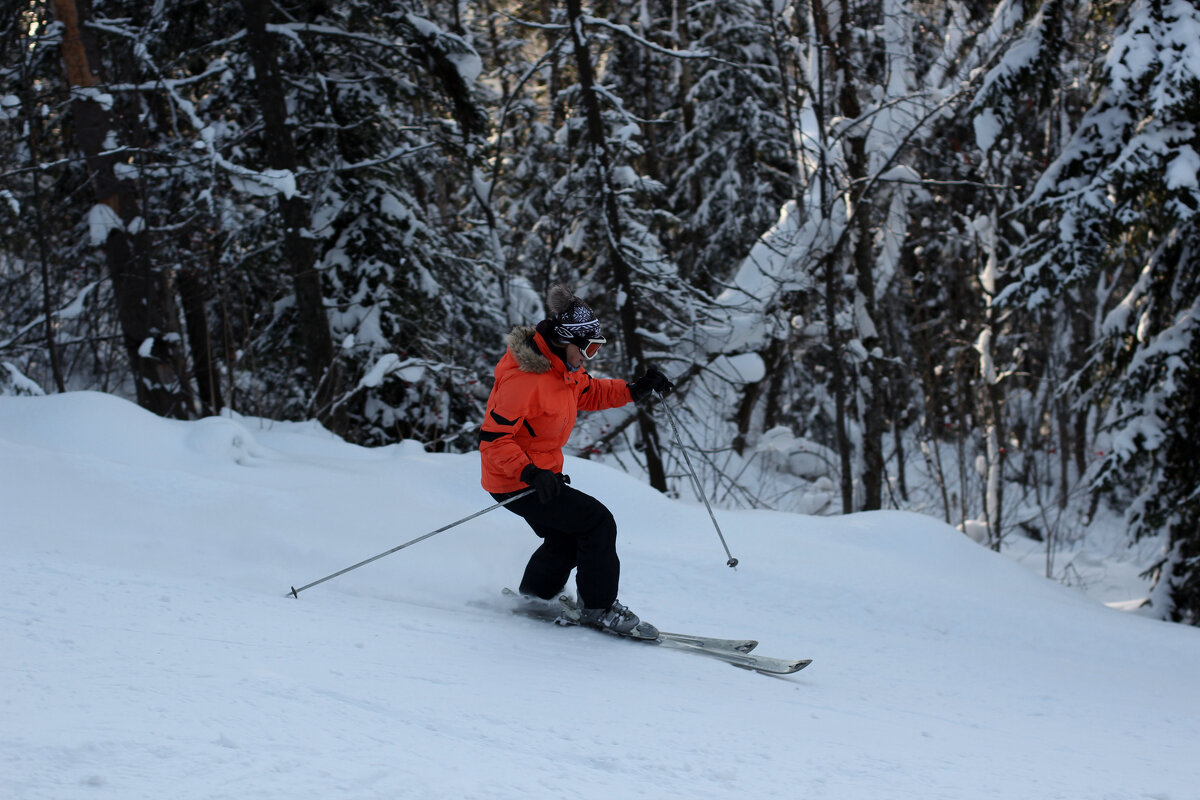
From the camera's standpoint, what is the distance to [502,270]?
11.5 meters

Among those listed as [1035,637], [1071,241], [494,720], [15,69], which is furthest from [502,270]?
[494,720]

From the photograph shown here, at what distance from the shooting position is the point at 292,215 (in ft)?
33.7

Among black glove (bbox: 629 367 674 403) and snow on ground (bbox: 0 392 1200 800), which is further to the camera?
A: black glove (bbox: 629 367 674 403)

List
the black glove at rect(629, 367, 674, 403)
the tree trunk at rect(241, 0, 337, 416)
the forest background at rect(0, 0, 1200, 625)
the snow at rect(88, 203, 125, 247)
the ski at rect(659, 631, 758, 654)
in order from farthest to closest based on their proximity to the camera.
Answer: the tree trunk at rect(241, 0, 337, 416) < the snow at rect(88, 203, 125, 247) < the forest background at rect(0, 0, 1200, 625) < the black glove at rect(629, 367, 674, 403) < the ski at rect(659, 631, 758, 654)

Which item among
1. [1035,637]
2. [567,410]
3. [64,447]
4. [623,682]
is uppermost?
[567,410]

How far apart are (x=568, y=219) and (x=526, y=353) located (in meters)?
7.14

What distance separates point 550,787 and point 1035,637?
448 cm

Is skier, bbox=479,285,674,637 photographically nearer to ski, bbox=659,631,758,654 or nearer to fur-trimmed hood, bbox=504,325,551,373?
fur-trimmed hood, bbox=504,325,551,373

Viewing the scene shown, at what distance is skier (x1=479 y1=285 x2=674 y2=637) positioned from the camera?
4.44 metres

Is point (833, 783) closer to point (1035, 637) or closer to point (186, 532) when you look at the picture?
point (1035, 637)

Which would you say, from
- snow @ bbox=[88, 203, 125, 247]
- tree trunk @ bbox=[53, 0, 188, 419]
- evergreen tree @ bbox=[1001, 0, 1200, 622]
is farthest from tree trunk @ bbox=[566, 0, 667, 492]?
snow @ bbox=[88, 203, 125, 247]

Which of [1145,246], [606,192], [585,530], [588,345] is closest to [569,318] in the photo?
[588,345]

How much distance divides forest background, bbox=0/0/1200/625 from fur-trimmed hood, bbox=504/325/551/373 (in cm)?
469

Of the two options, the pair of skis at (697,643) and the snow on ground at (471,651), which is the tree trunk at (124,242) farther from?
the pair of skis at (697,643)
